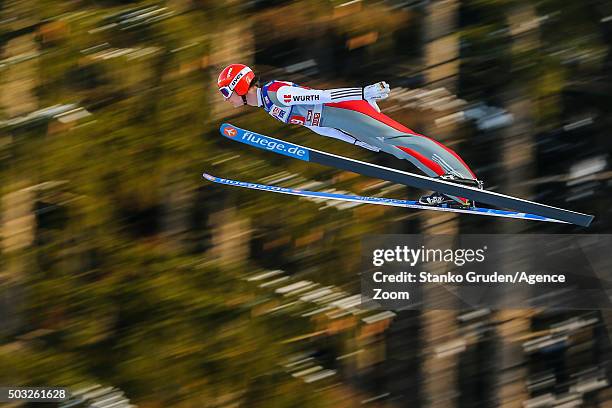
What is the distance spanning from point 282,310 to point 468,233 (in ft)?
5.17

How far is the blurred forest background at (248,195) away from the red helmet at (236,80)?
55 centimetres

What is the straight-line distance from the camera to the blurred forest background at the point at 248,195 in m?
9.61

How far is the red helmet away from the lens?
8619 millimetres

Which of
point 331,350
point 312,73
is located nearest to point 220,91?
point 312,73

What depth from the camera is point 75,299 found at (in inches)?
392

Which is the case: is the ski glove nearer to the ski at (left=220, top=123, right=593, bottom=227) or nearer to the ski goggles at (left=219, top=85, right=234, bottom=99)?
the ski at (left=220, top=123, right=593, bottom=227)

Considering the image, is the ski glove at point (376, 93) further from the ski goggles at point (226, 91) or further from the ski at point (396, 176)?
the ski goggles at point (226, 91)

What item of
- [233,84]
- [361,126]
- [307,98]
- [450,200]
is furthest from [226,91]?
[450,200]

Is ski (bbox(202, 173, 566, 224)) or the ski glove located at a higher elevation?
the ski glove

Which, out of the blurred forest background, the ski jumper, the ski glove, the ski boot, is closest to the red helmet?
the ski jumper

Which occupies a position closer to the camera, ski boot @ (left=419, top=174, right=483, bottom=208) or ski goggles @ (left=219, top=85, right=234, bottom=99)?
ski boot @ (left=419, top=174, right=483, bottom=208)

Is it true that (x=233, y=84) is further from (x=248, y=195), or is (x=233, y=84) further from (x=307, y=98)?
(x=248, y=195)

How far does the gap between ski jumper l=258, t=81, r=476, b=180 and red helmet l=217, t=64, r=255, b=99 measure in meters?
0.34

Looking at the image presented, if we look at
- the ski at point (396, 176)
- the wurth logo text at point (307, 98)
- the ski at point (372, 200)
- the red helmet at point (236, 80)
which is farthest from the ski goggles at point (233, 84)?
the ski at point (372, 200)
